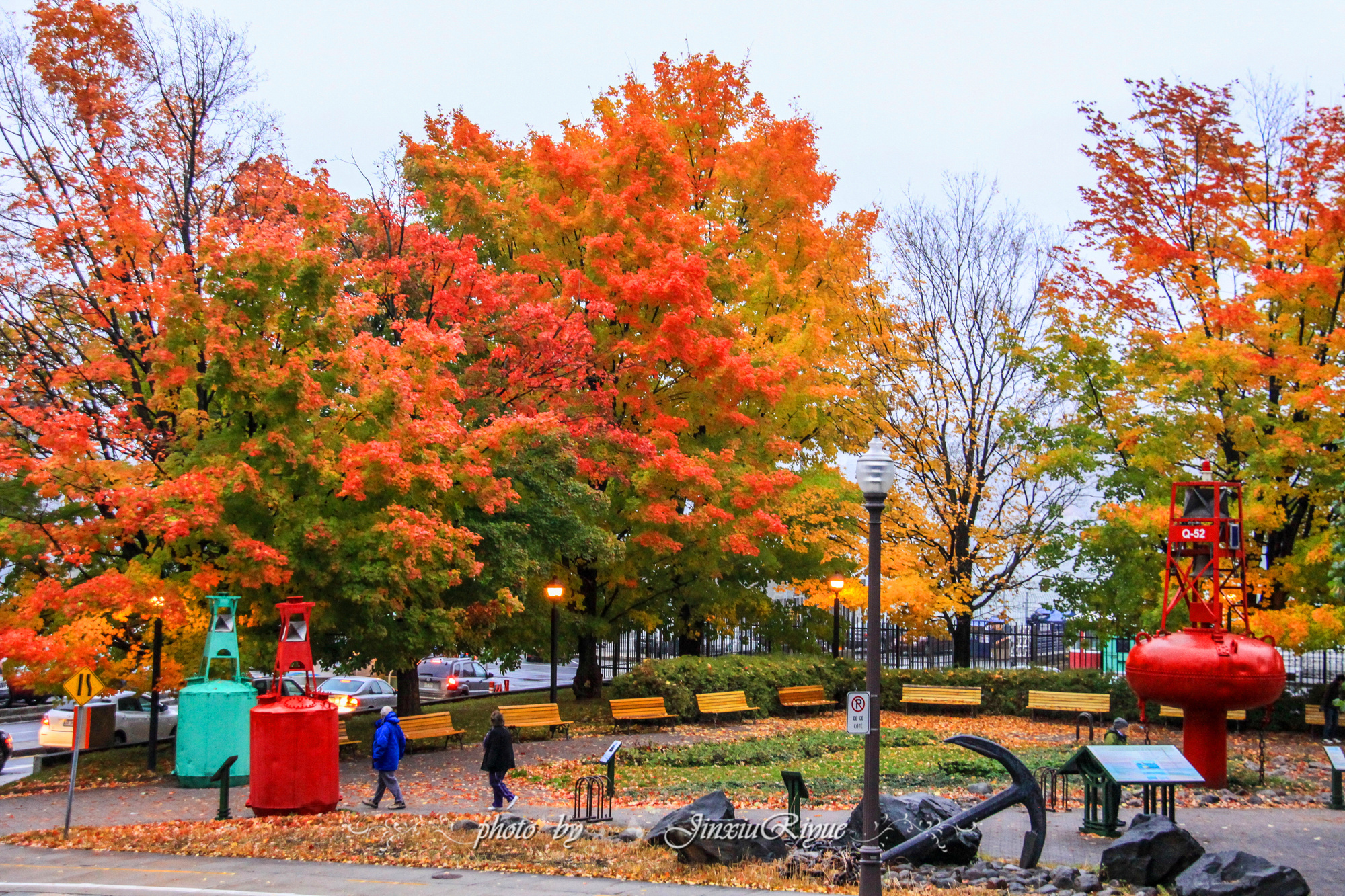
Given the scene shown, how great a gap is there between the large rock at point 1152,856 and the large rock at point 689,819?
408cm

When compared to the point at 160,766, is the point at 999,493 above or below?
above

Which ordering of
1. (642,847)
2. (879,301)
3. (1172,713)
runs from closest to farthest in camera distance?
(642,847) → (1172,713) → (879,301)

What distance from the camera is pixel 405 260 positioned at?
22.9 meters

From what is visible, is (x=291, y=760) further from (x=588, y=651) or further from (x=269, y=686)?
(x=588, y=651)

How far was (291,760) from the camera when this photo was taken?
1502 cm

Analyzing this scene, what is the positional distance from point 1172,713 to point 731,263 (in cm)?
1456

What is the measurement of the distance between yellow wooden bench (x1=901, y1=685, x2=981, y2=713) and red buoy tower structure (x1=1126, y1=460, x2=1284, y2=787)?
1025 cm

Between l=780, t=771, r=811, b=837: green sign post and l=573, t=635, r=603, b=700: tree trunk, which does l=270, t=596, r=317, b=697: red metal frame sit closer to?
l=780, t=771, r=811, b=837: green sign post

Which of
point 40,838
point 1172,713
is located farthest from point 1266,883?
point 1172,713

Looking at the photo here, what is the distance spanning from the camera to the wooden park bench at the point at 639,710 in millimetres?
23609

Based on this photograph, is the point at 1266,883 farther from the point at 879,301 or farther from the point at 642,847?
the point at 879,301

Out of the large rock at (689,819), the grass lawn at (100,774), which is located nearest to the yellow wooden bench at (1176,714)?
the large rock at (689,819)

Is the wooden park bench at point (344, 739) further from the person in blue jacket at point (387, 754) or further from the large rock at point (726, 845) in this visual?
the large rock at point (726, 845)

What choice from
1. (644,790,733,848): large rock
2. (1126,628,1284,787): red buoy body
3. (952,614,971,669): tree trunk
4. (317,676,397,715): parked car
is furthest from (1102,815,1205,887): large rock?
(317,676,397,715): parked car
